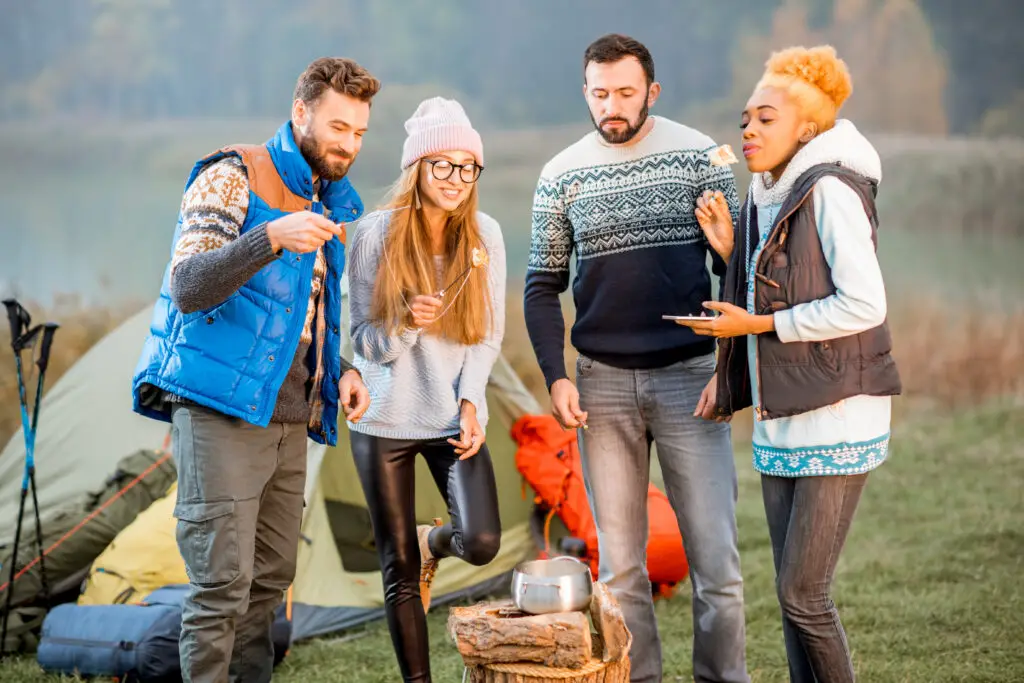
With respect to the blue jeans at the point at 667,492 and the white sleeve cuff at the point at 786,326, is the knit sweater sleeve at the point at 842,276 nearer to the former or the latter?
the white sleeve cuff at the point at 786,326

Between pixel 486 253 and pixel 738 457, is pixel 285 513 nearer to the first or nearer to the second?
pixel 486 253

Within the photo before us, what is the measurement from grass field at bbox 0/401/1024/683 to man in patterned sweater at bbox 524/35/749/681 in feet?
2.76

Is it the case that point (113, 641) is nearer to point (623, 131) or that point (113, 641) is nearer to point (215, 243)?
point (215, 243)

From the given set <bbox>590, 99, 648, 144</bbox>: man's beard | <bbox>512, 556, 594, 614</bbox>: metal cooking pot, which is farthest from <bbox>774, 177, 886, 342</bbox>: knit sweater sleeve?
<bbox>512, 556, 594, 614</bbox>: metal cooking pot

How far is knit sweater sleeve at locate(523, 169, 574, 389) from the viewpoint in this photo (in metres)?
3.06

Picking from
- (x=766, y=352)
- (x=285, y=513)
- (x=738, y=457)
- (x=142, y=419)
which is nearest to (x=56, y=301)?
(x=142, y=419)

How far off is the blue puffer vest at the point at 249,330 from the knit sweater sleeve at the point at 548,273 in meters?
0.67

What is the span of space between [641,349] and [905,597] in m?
2.20

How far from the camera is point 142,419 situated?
15.6 feet

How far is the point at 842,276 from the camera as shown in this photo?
7.88 feet

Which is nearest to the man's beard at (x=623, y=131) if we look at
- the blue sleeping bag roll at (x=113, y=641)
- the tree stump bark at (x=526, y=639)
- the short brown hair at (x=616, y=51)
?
the short brown hair at (x=616, y=51)

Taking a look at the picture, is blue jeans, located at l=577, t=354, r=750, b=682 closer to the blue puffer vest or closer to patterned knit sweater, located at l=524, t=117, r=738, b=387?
patterned knit sweater, located at l=524, t=117, r=738, b=387

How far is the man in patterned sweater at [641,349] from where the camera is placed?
2.87 m

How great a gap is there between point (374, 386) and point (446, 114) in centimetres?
73
